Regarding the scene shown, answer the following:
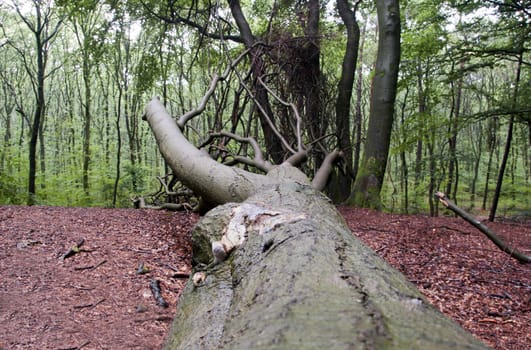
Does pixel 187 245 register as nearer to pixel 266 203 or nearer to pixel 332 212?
pixel 266 203

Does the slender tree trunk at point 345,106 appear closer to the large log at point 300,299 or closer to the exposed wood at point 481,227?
the exposed wood at point 481,227

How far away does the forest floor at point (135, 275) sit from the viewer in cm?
214

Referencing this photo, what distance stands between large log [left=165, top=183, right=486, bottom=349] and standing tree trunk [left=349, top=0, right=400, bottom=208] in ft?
12.3

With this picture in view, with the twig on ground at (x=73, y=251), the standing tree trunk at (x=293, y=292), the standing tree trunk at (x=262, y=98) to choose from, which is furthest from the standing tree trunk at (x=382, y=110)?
the twig on ground at (x=73, y=251)

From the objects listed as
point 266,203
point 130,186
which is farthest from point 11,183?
point 266,203

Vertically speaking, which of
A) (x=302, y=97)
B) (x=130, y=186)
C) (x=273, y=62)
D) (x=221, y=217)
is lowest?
(x=130, y=186)

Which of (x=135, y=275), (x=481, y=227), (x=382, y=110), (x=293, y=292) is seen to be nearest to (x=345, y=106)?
(x=382, y=110)

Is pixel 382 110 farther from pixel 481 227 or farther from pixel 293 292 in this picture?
pixel 293 292

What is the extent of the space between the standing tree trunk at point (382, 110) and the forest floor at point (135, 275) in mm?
1335

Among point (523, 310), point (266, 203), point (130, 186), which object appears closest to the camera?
point (523, 310)

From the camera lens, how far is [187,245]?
143 inches

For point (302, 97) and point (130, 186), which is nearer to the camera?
point (302, 97)

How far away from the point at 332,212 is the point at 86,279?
1.96 meters

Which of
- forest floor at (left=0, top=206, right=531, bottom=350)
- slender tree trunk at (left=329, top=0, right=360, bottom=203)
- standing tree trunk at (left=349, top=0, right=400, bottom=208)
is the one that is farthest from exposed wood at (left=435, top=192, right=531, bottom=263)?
slender tree trunk at (left=329, top=0, right=360, bottom=203)
